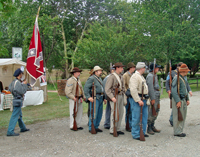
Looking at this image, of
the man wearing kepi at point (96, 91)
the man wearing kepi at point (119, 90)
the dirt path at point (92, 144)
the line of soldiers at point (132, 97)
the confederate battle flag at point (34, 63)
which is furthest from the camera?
the confederate battle flag at point (34, 63)

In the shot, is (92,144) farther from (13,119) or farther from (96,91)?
(13,119)

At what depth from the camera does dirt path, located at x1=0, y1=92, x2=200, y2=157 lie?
15.0 ft

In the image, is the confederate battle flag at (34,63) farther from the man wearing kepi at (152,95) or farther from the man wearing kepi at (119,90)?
the man wearing kepi at (152,95)

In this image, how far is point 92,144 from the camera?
5113 mm

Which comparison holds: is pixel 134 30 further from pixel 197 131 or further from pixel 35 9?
pixel 197 131

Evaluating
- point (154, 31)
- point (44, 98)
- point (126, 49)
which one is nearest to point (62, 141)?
point (44, 98)

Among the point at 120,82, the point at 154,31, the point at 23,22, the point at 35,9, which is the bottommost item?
the point at 120,82

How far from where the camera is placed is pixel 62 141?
5332 millimetres

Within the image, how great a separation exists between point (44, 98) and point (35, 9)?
11897 millimetres

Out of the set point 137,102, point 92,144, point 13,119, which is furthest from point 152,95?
Result: point 13,119

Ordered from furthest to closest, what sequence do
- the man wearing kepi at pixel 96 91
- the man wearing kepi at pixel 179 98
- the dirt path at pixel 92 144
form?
the man wearing kepi at pixel 96 91 < the man wearing kepi at pixel 179 98 < the dirt path at pixel 92 144

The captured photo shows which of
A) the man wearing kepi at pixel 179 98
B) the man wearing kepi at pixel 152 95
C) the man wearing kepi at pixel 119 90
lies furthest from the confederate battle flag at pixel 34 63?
the man wearing kepi at pixel 179 98

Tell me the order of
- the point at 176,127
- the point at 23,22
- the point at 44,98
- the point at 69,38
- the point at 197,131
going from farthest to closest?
1. the point at 69,38
2. the point at 23,22
3. the point at 44,98
4. the point at 197,131
5. the point at 176,127

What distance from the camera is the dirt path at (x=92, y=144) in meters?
4.56
